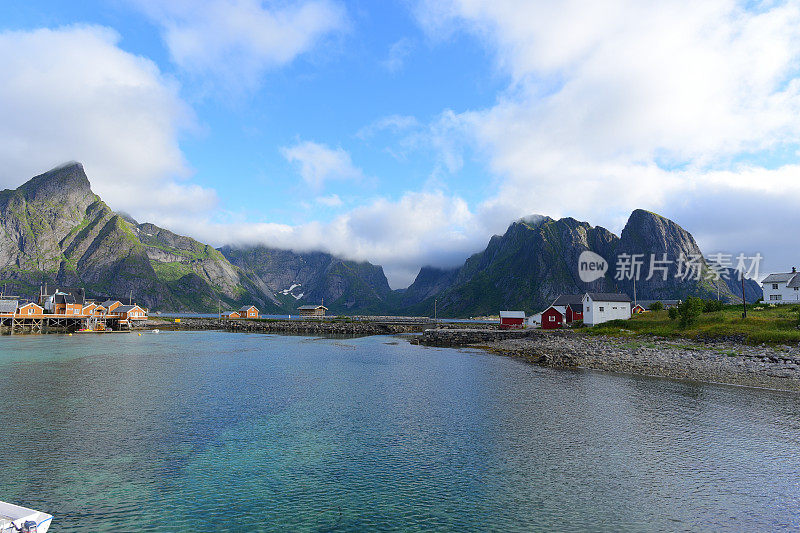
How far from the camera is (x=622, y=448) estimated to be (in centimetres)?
2409

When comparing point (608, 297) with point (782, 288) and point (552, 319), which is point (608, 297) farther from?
point (782, 288)

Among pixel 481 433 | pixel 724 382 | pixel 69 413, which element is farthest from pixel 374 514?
pixel 724 382

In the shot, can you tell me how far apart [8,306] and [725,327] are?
7829 inches

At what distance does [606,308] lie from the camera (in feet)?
340

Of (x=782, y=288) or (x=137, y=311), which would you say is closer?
(x=782, y=288)

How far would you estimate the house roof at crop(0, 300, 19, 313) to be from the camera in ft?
A: 429

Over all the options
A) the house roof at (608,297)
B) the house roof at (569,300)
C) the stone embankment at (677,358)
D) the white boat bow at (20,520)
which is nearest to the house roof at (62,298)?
the stone embankment at (677,358)

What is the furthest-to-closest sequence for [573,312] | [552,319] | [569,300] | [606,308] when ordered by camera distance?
[569,300]
[552,319]
[573,312]
[606,308]

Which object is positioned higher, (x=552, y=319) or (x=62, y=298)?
(x=62, y=298)

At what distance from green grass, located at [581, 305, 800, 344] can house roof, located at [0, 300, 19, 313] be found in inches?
7109

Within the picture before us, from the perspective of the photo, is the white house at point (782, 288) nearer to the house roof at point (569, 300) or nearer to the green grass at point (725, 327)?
the green grass at point (725, 327)

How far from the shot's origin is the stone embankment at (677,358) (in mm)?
43469

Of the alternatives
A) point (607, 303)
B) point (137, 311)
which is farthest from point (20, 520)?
point (137, 311)

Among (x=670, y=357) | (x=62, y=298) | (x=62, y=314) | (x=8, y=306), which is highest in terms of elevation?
(x=62, y=298)
